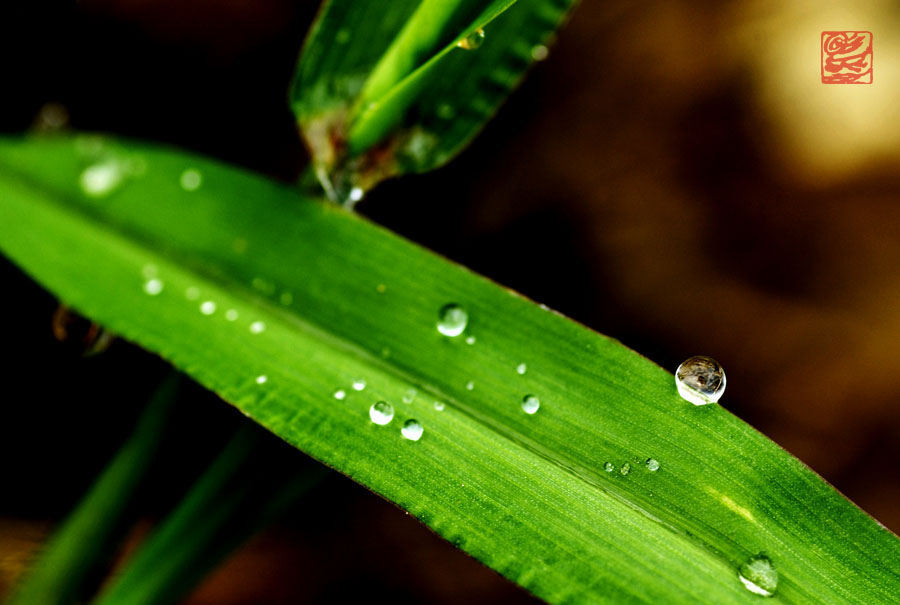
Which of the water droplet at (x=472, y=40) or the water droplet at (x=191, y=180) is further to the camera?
the water droplet at (x=191, y=180)

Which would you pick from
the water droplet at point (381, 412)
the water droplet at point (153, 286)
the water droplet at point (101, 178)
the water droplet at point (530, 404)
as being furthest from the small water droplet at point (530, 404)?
the water droplet at point (101, 178)

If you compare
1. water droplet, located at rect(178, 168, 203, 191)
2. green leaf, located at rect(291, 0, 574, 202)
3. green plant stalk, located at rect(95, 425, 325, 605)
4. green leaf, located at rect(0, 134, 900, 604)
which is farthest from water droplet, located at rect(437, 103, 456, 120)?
green plant stalk, located at rect(95, 425, 325, 605)

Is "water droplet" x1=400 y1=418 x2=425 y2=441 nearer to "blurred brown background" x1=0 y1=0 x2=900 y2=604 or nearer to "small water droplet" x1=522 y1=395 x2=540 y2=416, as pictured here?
"small water droplet" x1=522 y1=395 x2=540 y2=416

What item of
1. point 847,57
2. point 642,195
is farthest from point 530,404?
point 847,57

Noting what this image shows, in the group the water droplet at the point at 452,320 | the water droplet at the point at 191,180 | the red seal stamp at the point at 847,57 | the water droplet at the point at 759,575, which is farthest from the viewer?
the red seal stamp at the point at 847,57

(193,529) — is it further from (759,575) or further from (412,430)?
(759,575)

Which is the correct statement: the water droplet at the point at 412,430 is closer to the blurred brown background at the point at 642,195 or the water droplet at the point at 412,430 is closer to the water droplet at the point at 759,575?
the water droplet at the point at 759,575
